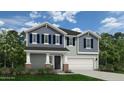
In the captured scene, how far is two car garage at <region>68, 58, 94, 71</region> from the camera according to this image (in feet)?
94.7

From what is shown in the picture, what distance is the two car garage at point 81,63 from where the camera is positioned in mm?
28880

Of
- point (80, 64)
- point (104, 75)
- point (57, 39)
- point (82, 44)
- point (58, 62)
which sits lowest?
point (104, 75)

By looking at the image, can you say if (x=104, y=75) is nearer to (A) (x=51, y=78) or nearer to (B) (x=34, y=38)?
(A) (x=51, y=78)

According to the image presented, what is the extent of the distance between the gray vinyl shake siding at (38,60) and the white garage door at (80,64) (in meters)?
1.98

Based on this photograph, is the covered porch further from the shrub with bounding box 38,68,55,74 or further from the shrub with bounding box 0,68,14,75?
the shrub with bounding box 0,68,14,75

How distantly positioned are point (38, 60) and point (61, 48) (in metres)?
1.88

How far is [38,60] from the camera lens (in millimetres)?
27609

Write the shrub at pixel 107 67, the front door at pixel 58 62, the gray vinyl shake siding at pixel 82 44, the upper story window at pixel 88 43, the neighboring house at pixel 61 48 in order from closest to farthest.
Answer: the neighboring house at pixel 61 48 → the shrub at pixel 107 67 → the gray vinyl shake siding at pixel 82 44 → the front door at pixel 58 62 → the upper story window at pixel 88 43

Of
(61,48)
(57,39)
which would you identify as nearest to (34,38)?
(57,39)

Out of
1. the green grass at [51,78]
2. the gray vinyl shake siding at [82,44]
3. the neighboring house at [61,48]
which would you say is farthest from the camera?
the gray vinyl shake siding at [82,44]

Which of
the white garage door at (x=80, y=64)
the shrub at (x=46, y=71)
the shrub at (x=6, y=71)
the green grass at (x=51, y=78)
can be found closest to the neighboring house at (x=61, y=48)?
the white garage door at (x=80, y=64)

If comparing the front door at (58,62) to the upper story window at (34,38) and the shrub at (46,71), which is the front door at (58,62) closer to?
the shrub at (46,71)
